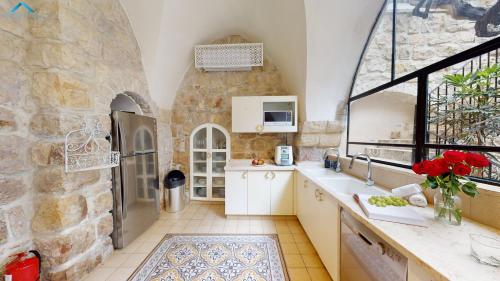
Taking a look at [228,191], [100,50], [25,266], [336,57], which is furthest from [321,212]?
[100,50]

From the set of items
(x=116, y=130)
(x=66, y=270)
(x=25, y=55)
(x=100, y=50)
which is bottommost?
(x=66, y=270)

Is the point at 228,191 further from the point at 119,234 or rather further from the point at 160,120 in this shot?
the point at 160,120

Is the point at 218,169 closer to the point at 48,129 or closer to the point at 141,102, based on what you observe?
the point at 141,102

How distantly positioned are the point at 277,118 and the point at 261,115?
24 centimetres

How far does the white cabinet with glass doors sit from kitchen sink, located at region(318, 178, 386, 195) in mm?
1790

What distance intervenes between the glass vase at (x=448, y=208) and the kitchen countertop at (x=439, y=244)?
0.11 ft

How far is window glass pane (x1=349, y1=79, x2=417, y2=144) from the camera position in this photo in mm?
1860

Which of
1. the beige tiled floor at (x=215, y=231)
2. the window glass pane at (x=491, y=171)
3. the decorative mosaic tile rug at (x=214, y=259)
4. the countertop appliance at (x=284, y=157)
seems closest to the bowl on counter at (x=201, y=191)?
the beige tiled floor at (x=215, y=231)

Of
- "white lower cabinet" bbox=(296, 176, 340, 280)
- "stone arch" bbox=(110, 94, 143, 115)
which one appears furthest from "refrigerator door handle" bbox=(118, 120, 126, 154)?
"white lower cabinet" bbox=(296, 176, 340, 280)

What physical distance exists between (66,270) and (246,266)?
1419mm

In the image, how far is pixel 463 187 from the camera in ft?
2.77

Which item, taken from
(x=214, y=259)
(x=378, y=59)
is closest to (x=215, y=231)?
(x=214, y=259)

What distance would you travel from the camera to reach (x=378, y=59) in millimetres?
2090

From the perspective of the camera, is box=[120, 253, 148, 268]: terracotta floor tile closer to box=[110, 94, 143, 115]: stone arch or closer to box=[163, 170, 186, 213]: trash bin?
box=[163, 170, 186, 213]: trash bin
